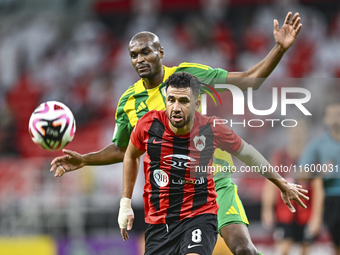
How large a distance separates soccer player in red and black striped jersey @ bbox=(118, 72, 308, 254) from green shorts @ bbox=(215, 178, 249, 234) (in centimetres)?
49

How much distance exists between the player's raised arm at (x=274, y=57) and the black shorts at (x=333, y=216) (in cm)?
277

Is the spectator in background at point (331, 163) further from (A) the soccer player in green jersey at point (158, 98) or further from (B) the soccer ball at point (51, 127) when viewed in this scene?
(B) the soccer ball at point (51, 127)

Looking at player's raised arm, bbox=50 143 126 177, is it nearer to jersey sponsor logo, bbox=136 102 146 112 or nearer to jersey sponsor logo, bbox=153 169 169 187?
jersey sponsor logo, bbox=136 102 146 112

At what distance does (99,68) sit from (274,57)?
31.9 feet

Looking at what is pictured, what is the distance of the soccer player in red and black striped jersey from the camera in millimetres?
3760

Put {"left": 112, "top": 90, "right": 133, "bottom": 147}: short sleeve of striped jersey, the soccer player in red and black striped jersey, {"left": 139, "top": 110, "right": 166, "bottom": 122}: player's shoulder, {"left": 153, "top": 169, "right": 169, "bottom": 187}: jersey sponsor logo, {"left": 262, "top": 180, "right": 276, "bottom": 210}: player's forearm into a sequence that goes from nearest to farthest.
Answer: the soccer player in red and black striped jersey → {"left": 153, "top": 169, "right": 169, "bottom": 187}: jersey sponsor logo → {"left": 139, "top": 110, "right": 166, "bottom": 122}: player's shoulder → {"left": 112, "top": 90, "right": 133, "bottom": 147}: short sleeve of striped jersey → {"left": 262, "top": 180, "right": 276, "bottom": 210}: player's forearm

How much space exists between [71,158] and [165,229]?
1230 mm

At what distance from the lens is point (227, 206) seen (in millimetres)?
4375

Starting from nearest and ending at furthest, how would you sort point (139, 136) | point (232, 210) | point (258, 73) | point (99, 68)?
point (139, 136) → point (258, 73) → point (232, 210) → point (99, 68)

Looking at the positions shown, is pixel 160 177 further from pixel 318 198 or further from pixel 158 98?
pixel 318 198

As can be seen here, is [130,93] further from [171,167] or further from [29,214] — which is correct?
[29,214]

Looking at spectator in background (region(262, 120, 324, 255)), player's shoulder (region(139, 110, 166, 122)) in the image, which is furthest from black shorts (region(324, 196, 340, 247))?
player's shoulder (region(139, 110, 166, 122))

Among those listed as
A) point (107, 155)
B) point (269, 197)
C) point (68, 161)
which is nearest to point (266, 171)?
point (107, 155)

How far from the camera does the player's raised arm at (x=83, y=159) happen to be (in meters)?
4.41
